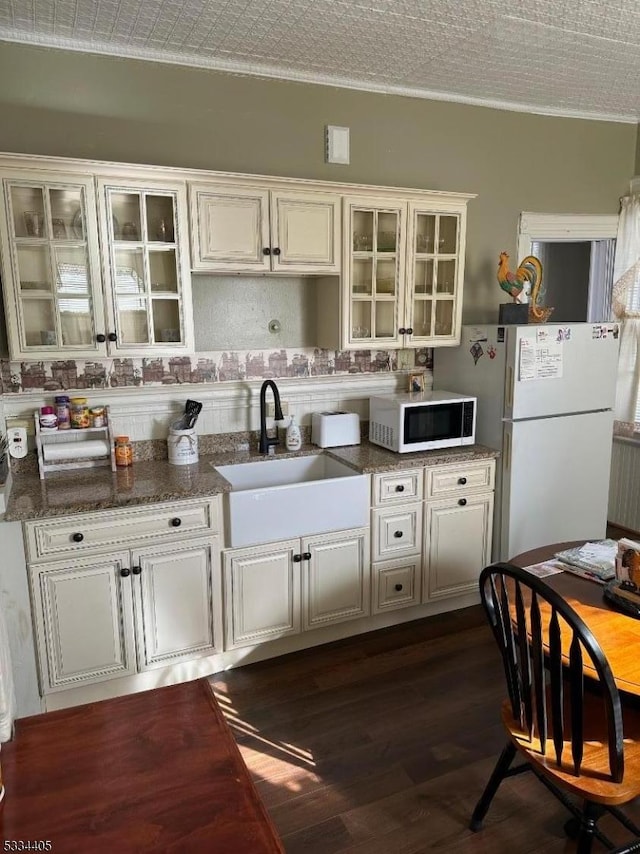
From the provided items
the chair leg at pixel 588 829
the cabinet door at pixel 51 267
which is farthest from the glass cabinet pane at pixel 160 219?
the chair leg at pixel 588 829

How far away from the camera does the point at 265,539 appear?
2.69 meters

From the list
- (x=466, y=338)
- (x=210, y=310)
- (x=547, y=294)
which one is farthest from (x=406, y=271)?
(x=547, y=294)

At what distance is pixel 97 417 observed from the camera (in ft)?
9.37

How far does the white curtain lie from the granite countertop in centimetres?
145

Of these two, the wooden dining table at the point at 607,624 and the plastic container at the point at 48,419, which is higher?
the plastic container at the point at 48,419

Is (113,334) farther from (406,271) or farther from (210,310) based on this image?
(406,271)

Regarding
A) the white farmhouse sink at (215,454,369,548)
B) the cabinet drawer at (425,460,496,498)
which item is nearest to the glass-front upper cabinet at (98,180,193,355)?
the white farmhouse sink at (215,454,369,548)

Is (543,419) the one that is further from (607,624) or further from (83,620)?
(83,620)

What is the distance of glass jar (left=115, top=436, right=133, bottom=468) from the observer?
2.87m

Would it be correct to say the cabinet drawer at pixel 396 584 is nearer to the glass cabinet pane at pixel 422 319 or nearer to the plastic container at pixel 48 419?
the glass cabinet pane at pixel 422 319

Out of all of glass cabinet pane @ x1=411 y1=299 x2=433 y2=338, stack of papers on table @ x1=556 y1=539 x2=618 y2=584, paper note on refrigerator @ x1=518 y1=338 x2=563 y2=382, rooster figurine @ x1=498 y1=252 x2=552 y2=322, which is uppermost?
rooster figurine @ x1=498 y1=252 x2=552 y2=322

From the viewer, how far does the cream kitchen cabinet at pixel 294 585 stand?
2684 millimetres

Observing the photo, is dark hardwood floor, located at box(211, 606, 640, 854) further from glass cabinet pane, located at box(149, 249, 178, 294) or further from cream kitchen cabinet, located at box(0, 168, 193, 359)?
glass cabinet pane, located at box(149, 249, 178, 294)

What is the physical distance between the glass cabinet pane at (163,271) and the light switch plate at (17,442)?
0.88 m
